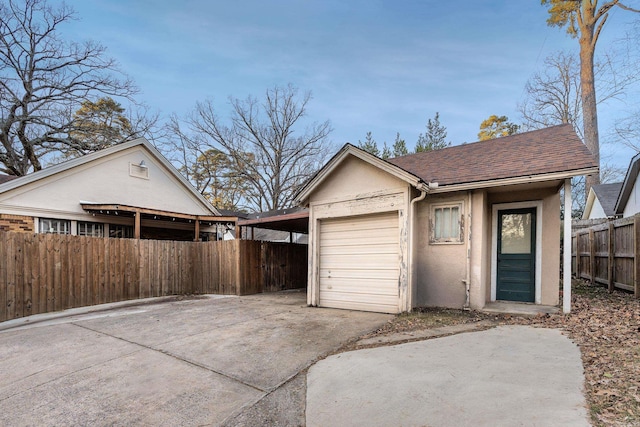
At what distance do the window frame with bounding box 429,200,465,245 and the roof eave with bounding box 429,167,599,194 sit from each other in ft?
1.18

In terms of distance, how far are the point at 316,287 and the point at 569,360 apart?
555 cm

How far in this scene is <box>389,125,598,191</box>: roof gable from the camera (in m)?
5.95

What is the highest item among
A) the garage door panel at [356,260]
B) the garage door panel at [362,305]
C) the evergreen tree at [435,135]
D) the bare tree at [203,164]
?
the evergreen tree at [435,135]

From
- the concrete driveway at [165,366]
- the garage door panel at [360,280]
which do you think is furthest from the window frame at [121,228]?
the garage door panel at [360,280]

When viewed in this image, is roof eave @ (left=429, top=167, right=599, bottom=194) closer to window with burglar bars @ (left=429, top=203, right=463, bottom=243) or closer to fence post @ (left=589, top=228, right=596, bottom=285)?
window with burglar bars @ (left=429, top=203, right=463, bottom=243)

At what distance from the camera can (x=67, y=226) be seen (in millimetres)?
10023

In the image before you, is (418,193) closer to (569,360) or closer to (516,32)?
(569,360)

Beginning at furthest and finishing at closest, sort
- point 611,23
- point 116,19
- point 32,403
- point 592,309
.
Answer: point 611,23, point 116,19, point 592,309, point 32,403

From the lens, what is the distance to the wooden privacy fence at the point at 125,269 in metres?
6.83

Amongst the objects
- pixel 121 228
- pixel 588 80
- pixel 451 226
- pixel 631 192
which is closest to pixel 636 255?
pixel 451 226

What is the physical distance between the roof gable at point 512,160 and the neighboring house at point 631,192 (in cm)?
635

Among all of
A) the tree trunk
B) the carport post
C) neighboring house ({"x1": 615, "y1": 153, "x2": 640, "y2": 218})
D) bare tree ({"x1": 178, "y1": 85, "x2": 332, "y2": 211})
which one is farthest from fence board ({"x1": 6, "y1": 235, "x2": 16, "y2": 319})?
the tree trunk

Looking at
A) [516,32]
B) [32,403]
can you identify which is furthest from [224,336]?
[516,32]

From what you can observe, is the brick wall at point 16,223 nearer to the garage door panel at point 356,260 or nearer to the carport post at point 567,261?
the garage door panel at point 356,260
